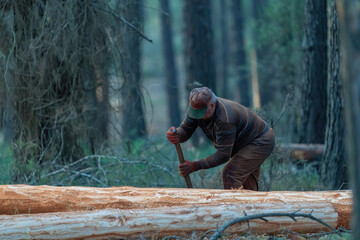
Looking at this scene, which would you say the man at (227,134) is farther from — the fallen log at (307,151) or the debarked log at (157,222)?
the fallen log at (307,151)

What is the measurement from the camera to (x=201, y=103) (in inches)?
211

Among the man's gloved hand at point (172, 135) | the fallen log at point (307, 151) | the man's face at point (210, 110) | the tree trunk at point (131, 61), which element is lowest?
the fallen log at point (307, 151)

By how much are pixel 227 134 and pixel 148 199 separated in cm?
130

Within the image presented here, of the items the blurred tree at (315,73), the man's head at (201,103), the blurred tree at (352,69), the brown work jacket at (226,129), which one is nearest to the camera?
the blurred tree at (352,69)

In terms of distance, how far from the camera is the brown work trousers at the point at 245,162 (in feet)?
19.3

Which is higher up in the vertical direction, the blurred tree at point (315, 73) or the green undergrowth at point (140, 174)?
the blurred tree at point (315, 73)

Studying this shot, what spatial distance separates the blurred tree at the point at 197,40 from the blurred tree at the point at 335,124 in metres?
5.59

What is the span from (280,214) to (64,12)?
5379 mm

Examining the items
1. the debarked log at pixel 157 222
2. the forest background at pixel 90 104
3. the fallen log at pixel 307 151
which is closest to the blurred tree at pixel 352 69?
the debarked log at pixel 157 222

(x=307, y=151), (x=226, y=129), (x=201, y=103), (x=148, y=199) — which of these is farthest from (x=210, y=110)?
(x=307, y=151)

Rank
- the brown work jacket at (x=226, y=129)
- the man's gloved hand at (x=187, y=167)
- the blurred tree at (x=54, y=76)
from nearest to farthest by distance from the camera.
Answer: the brown work jacket at (x=226, y=129), the man's gloved hand at (x=187, y=167), the blurred tree at (x=54, y=76)

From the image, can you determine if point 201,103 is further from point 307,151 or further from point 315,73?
point 315,73

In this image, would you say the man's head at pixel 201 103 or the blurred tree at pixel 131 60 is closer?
the man's head at pixel 201 103

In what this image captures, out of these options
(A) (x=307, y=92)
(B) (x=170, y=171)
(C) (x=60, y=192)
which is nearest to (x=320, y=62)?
(A) (x=307, y=92)
